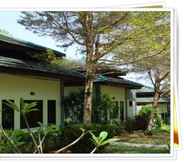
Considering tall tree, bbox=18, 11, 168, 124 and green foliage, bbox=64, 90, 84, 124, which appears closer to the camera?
tall tree, bbox=18, 11, 168, 124

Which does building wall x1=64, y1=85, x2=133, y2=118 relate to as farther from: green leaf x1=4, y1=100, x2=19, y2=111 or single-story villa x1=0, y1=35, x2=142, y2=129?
green leaf x1=4, y1=100, x2=19, y2=111

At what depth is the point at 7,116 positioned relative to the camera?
1.86m

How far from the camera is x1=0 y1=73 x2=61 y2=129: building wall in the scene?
1.88 metres

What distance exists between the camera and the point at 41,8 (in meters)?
1.69

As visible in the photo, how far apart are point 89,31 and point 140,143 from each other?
0.68 meters

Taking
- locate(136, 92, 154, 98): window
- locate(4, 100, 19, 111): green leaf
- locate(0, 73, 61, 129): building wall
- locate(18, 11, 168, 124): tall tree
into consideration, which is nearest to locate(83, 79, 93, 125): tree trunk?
locate(18, 11, 168, 124): tall tree

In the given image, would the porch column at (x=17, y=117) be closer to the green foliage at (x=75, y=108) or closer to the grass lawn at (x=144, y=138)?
the green foliage at (x=75, y=108)

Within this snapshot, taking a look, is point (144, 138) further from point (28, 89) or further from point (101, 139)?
point (28, 89)

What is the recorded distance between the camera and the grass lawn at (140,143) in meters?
1.81

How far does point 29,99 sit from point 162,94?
72 centimetres

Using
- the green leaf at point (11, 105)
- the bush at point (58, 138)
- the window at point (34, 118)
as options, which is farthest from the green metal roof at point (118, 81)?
the green leaf at point (11, 105)
